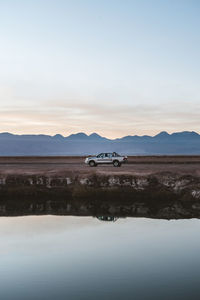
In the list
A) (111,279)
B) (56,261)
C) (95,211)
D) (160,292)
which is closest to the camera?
(160,292)

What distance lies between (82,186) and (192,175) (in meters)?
10.8

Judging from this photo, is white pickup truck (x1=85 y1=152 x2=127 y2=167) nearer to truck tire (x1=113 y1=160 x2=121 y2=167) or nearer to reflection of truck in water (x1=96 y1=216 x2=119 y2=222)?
truck tire (x1=113 y1=160 x2=121 y2=167)

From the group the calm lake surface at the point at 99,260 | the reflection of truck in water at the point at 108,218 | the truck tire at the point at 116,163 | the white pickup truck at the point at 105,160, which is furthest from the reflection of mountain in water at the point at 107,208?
the white pickup truck at the point at 105,160

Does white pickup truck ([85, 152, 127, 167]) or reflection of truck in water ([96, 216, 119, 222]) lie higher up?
white pickup truck ([85, 152, 127, 167])

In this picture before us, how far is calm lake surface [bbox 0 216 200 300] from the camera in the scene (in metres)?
13.2

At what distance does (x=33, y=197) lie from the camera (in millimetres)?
33531

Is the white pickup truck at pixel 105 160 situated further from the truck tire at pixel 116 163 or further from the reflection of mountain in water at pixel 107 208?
the reflection of mountain in water at pixel 107 208

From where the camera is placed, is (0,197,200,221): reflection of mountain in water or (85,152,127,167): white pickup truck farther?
(85,152,127,167): white pickup truck

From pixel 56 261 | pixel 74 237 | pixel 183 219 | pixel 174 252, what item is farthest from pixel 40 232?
pixel 183 219

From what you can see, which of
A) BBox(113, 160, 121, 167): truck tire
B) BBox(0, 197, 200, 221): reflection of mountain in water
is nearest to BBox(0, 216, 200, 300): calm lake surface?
BBox(0, 197, 200, 221): reflection of mountain in water

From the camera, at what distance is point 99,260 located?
55.3ft

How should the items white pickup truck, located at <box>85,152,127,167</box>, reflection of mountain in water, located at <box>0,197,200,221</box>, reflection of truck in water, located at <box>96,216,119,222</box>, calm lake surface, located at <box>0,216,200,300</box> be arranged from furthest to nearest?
white pickup truck, located at <box>85,152,127,167</box>, reflection of mountain in water, located at <box>0,197,200,221</box>, reflection of truck in water, located at <box>96,216,119,222</box>, calm lake surface, located at <box>0,216,200,300</box>

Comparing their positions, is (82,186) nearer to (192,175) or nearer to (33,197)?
(33,197)

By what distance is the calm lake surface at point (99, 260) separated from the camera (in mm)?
13156
